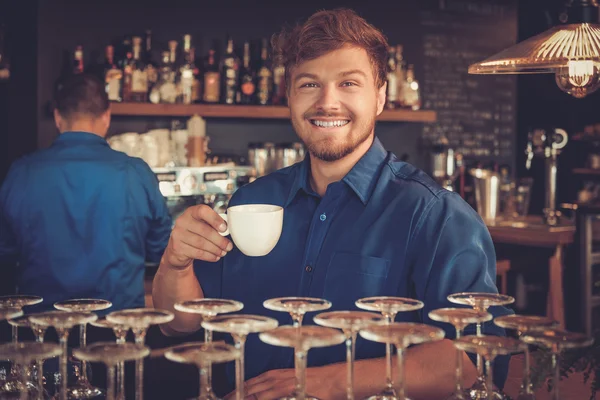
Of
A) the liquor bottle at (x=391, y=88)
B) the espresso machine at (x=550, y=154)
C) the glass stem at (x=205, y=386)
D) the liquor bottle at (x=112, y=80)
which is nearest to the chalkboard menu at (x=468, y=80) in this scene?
the liquor bottle at (x=391, y=88)

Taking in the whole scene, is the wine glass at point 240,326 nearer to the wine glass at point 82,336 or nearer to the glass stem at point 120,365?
the glass stem at point 120,365

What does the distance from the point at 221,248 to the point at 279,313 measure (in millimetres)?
349

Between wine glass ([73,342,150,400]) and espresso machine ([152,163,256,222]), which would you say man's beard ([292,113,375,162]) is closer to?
wine glass ([73,342,150,400])

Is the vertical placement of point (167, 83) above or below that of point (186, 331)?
above

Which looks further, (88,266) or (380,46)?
(88,266)

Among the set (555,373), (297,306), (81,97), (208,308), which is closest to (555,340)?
(555,373)

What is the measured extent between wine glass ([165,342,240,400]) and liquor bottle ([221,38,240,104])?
350 centimetres

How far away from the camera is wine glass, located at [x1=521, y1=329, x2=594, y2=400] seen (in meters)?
1.13

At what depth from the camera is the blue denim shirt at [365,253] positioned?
173cm

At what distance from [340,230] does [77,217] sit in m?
1.75

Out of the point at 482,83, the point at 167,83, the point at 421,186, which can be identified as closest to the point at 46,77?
the point at 167,83

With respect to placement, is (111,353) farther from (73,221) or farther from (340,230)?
(73,221)

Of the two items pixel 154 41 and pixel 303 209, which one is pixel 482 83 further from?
pixel 303 209

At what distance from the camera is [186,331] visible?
2010 millimetres
